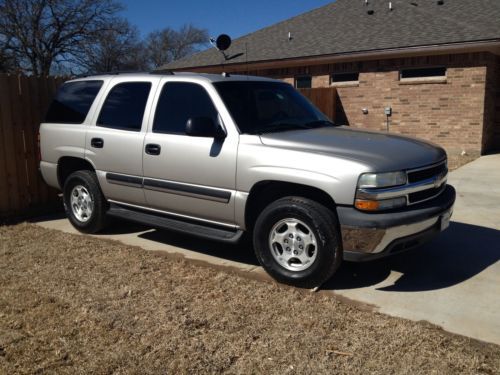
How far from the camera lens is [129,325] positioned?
147 inches

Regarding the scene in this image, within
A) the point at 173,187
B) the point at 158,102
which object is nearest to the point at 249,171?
the point at 173,187

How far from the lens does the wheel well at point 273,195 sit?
4336mm

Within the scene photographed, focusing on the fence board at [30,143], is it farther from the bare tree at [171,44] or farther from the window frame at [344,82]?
the bare tree at [171,44]

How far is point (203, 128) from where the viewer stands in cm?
463

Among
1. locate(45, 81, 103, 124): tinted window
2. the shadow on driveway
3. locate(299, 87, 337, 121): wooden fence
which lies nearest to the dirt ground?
the shadow on driveway

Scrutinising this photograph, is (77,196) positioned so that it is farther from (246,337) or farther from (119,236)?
(246,337)

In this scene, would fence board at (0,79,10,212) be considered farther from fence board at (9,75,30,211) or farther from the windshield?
the windshield

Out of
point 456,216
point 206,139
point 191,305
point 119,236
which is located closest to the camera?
point 191,305

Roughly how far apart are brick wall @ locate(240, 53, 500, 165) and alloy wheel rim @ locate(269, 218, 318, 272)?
9.65m

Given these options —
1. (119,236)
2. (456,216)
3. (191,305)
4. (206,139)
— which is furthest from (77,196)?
(456,216)

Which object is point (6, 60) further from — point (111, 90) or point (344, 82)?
point (111, 90)

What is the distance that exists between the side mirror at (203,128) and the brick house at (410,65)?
9.73 m

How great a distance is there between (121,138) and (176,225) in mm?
1222

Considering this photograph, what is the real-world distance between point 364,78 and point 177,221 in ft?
40.9
